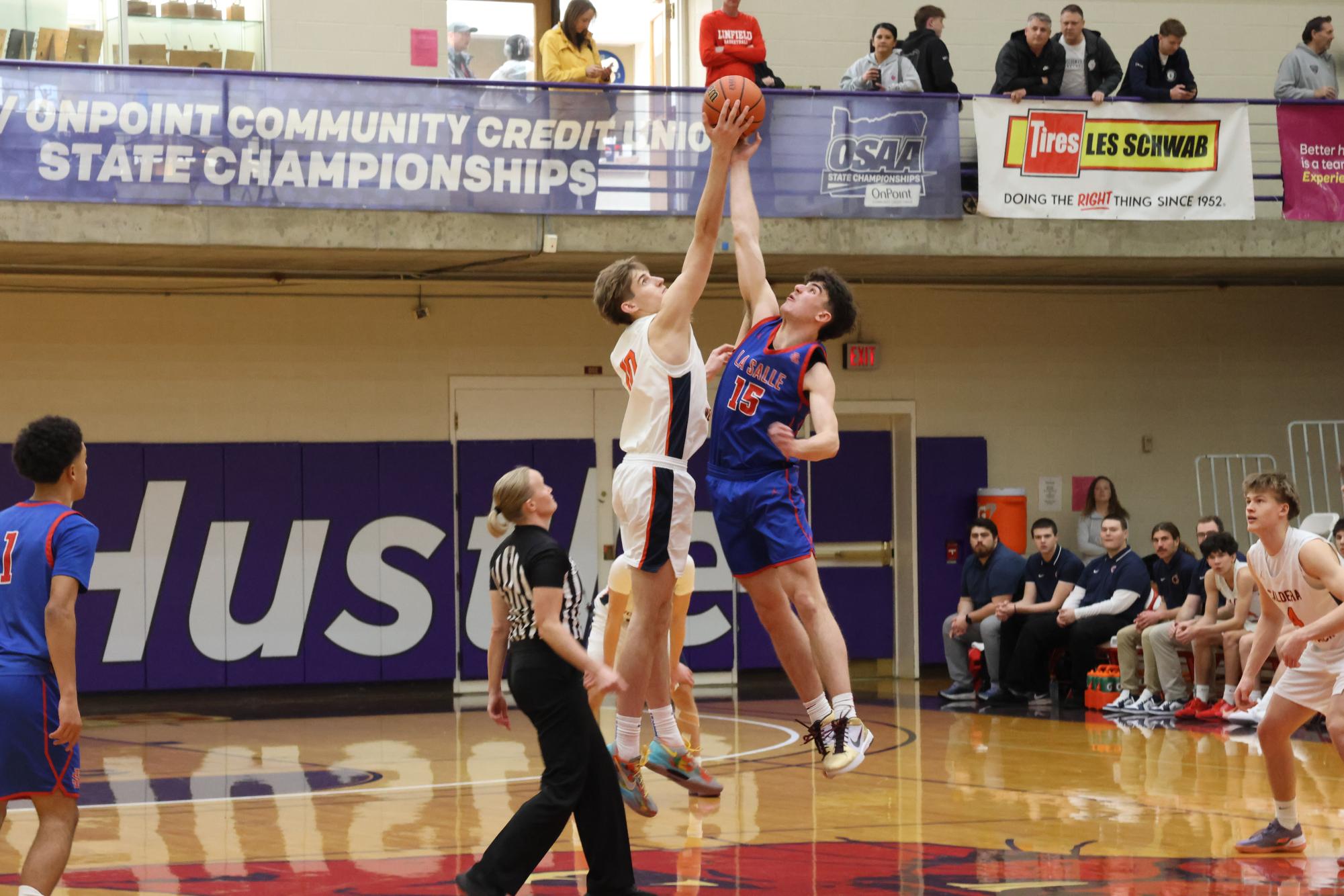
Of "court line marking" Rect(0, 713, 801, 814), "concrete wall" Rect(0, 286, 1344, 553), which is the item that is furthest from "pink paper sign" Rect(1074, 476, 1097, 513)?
"court line marking" Rect(0, 713, 801, 814)

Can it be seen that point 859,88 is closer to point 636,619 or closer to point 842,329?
point 842,329

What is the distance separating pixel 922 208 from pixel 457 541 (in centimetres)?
482

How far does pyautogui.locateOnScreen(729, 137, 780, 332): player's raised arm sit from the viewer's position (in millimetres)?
6055

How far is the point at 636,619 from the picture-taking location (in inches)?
231

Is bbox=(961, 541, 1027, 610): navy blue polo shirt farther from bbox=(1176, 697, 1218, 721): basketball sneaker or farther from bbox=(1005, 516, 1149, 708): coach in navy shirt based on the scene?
bbox=(1176, 697, 1218, 721): basketball sneaker

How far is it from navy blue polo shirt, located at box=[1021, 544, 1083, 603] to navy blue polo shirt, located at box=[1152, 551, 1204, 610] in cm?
Result: 74

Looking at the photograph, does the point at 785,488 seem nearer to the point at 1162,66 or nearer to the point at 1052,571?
the point at 1052,571

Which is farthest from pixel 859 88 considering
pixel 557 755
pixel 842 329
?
pixel 557 755

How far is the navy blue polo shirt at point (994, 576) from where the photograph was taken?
12.6 metres

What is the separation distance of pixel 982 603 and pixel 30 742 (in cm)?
918

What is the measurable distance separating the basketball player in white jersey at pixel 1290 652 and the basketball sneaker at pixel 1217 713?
488cm

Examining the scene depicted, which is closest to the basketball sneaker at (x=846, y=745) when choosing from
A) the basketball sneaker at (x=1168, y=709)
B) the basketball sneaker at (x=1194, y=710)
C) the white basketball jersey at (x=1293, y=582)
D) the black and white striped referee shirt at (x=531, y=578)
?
the black and white striped referee shirt at (x=531, y=578)

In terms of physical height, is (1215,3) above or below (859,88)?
above

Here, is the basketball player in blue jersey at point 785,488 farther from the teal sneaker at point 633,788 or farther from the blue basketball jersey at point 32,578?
the blue basketball jersey at point 32,578
